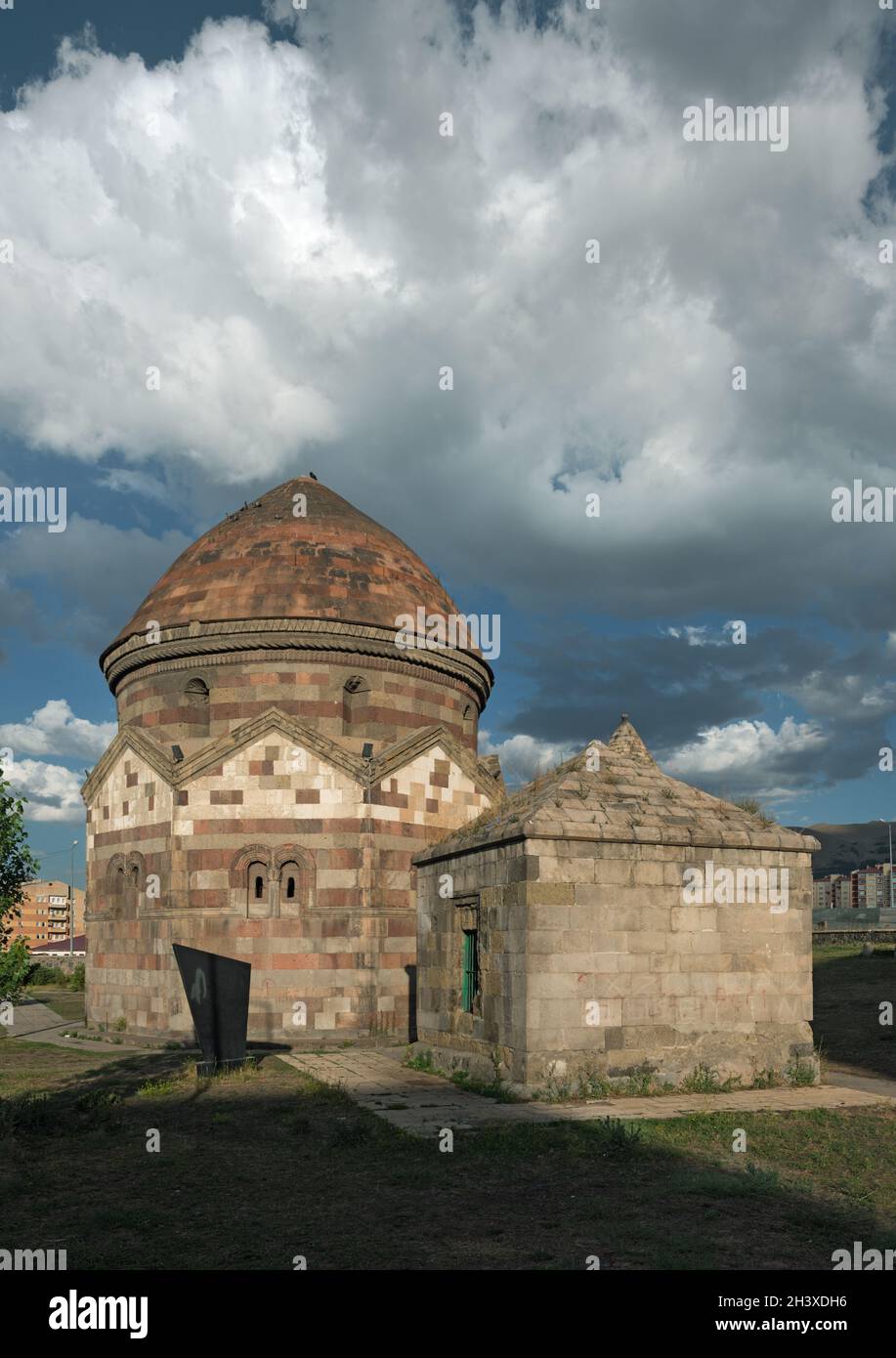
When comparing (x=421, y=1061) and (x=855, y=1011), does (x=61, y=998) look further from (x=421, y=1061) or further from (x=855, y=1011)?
(x=855, y=1011)

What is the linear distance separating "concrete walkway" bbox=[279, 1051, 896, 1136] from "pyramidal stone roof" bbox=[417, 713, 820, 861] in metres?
3.67

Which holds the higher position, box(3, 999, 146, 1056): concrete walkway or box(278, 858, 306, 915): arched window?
box(278, 858, 306, 915): arched window

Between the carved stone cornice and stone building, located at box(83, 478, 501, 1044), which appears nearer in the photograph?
stone building, located at box(83, 478, 501, 1044)

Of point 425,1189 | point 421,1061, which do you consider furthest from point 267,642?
point 425,1189

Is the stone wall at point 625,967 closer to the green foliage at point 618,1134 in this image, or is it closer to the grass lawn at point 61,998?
the green foliage at point 618,1134

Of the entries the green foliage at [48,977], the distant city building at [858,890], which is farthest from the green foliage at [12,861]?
the distant city building at [858,890]

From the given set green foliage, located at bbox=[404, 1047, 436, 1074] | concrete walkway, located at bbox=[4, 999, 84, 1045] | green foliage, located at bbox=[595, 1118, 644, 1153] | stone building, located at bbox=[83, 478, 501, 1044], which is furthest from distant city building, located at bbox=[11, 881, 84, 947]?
green foliage, located at bbox=[595, 1118, 644, 1153]

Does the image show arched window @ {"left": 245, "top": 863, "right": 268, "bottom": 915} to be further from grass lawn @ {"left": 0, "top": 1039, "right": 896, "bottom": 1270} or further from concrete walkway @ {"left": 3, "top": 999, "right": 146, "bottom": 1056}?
grass lawn @ {"left": 0, "top": 1039, "right": 896, "bottom": 1270}

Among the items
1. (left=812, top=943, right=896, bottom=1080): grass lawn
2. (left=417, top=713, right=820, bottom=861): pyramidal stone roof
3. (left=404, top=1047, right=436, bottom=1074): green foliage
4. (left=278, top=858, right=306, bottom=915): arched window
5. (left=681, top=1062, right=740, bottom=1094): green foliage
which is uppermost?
(left=417, top=713, right=820, bottom=861): pyramidal stone roof

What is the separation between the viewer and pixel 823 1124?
1341 centimetres

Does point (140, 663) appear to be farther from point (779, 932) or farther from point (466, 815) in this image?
point (779, 932)

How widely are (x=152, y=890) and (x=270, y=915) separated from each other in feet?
10.1

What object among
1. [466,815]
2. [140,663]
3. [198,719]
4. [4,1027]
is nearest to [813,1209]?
[466,815]

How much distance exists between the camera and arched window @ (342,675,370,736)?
1049 inches
